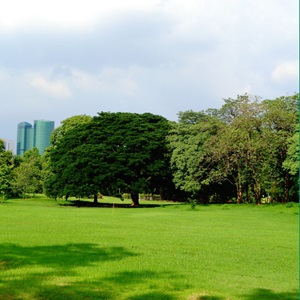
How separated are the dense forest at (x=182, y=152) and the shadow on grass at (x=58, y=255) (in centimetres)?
2647

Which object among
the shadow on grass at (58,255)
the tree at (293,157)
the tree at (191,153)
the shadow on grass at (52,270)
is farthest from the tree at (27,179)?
the shadow on grass at (52,270)

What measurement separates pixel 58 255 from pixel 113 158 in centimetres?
2904

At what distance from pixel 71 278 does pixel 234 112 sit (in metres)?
34.2

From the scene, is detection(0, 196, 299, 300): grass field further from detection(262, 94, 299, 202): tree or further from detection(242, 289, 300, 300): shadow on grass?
detection(262, 94, 299, 202): tree

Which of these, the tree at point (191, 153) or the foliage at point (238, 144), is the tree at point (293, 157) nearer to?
the foliage at point (238, 144)

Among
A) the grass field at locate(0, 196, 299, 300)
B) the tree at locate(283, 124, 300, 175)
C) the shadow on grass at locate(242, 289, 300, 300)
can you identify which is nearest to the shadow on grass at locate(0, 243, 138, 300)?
the grass field at locate(0, 196, 299, 300)

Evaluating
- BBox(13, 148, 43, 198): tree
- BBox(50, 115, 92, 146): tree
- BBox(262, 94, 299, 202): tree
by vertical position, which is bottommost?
BBox(13, 148, 43, 198): tree

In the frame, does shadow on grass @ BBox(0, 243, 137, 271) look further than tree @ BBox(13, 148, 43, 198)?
No

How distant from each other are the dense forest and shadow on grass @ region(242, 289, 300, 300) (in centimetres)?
2938

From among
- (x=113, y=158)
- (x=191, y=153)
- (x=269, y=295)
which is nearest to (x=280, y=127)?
(x=191, y=153)

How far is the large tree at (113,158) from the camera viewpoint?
38.9 meters

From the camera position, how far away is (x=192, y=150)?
1511 inches

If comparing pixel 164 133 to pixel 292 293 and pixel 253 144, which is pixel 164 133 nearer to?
pixel 253 144

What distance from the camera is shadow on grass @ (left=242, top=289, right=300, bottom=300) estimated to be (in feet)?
23.5
